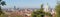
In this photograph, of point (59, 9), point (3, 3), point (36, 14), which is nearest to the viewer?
point (59, 9)

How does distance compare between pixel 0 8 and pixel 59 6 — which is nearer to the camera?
pixel 59 6

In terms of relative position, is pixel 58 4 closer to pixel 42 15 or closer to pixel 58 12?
pixel 58 12

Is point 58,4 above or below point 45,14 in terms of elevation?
above

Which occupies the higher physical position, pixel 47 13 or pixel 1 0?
pixel 1 0

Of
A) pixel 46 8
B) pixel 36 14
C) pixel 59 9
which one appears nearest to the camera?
pixel 59 9

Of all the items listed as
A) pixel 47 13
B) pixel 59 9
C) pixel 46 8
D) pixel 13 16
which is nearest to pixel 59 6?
pixel 59 9

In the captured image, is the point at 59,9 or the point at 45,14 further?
the point at 45,14

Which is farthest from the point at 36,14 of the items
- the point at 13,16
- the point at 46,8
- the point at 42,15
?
the point at 13,16

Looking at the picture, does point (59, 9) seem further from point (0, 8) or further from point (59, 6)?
point (0, 8)

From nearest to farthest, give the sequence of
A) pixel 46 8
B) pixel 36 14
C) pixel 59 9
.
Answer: pixel 59 9
pixel 36 14
pixel 46 8
